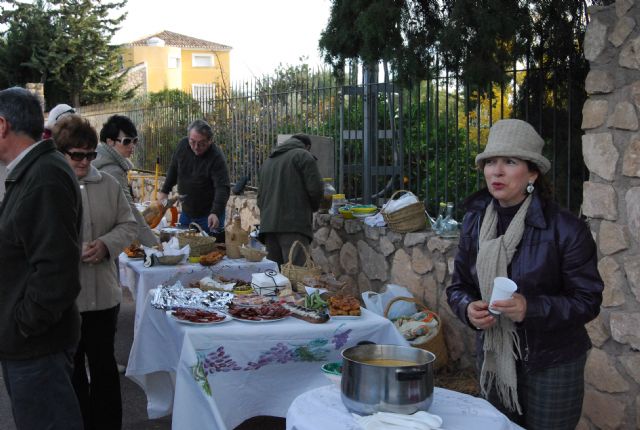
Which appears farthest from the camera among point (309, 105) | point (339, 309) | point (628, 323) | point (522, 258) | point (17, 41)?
point (17, 41)

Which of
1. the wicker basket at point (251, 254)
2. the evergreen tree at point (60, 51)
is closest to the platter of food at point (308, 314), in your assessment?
the wicker basket at point (251, 254)

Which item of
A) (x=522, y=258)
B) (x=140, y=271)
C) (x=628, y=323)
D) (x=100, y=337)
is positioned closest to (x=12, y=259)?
(x=100, y=337)

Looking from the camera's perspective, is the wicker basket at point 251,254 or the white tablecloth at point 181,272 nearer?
the white tablecloth at point 181,272

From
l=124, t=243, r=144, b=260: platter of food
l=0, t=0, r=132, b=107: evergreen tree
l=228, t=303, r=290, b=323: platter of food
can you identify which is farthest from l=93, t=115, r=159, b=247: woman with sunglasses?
l=0, t=0, r=132, b=107: evergreen tree

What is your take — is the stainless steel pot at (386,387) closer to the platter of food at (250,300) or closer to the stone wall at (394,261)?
the platter of food at (250,300)

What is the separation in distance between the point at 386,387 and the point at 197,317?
6.41ft

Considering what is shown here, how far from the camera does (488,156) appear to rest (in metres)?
A: 2.89

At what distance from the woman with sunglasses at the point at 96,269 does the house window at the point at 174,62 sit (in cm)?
5535

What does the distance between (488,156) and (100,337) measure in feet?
7.92

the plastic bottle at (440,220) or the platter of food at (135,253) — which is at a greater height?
the plastic bottle at (440,220)

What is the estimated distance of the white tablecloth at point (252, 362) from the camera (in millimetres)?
3680

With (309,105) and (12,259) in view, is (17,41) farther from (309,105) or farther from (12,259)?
(12,259)

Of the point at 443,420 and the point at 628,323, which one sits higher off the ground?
the point at 443,420

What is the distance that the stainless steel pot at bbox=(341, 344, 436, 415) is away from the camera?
222 centimetres
